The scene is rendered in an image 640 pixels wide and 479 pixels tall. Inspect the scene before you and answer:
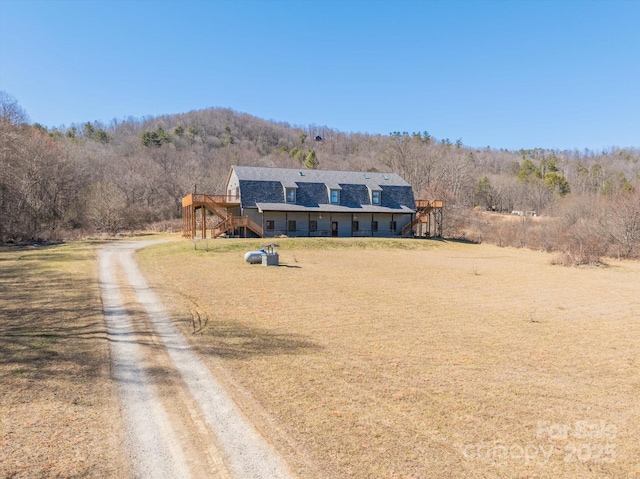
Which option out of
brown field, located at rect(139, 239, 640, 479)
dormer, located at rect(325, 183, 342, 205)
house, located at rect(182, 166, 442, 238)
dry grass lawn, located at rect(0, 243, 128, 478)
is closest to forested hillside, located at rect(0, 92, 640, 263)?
house, located at rect(182, 166, 442, 238)

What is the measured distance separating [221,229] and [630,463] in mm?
35460

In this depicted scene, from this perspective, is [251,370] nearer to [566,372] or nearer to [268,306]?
[268,306]

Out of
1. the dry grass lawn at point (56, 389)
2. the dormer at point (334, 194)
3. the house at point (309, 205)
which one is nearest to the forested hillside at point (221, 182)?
the house at point (309, 205)

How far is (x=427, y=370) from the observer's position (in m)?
8.40

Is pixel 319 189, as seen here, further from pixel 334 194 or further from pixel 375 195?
pixel 375 195

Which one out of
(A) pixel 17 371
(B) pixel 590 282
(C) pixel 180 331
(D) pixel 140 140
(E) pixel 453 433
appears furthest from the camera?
(D) pixel 140 140

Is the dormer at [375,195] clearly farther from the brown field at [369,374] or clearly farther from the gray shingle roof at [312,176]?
the brown field at [369,374]

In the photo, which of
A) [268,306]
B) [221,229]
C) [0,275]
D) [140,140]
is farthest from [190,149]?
[268,306]

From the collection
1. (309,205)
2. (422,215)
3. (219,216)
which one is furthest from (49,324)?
(422,215)

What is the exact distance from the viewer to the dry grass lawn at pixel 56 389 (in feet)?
16.8

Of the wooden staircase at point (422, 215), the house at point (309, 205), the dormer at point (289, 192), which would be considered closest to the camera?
the house at point (309, 205)

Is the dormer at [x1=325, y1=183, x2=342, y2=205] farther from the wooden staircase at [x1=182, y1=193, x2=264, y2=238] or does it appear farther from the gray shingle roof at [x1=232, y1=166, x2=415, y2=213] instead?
the wooden staircase at [x1=182, y1=193, x2=264, y2=238]

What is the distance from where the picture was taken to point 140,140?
333 feet

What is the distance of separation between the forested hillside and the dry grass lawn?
2876cm
